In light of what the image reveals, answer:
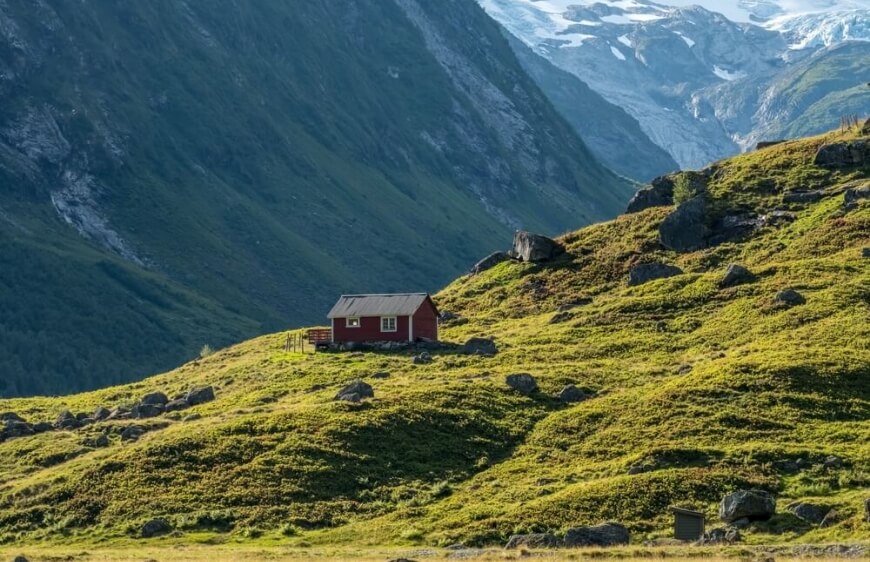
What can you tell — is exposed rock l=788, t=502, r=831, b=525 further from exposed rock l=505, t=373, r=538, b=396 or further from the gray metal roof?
the gray metal roof

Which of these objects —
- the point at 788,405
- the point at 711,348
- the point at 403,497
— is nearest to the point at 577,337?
the point at 711,348

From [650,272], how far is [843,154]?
31.9m

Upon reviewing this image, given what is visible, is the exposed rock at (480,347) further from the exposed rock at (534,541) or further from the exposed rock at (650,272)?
the exposed rock at (534,541)

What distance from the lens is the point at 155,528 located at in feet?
263

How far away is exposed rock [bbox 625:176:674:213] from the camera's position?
170000mm

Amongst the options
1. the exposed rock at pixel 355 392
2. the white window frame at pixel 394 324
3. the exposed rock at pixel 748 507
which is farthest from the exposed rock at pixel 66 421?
the exposed rock at pixel 748 507

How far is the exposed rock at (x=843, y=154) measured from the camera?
15600 centimetres

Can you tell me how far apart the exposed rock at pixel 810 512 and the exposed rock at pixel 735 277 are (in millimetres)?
60010

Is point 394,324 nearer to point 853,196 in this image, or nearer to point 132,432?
point 132,432

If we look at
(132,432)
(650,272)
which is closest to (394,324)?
(650,272)

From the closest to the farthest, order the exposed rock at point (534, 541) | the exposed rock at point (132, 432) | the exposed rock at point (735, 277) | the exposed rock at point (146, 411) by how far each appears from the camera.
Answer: the exposed rock at point (534, 541)
the exposed rock at point (132, 432)
the exposed rock at point (146, 411)
the exposed rock at point (735, 277)

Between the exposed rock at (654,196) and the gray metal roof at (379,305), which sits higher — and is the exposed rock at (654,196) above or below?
above

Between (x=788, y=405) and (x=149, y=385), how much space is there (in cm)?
6633

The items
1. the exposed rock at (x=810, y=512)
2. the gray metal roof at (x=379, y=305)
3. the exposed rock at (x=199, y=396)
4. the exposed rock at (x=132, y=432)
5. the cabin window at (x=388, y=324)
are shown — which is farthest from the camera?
the cabin window at (x=388, y=324)
